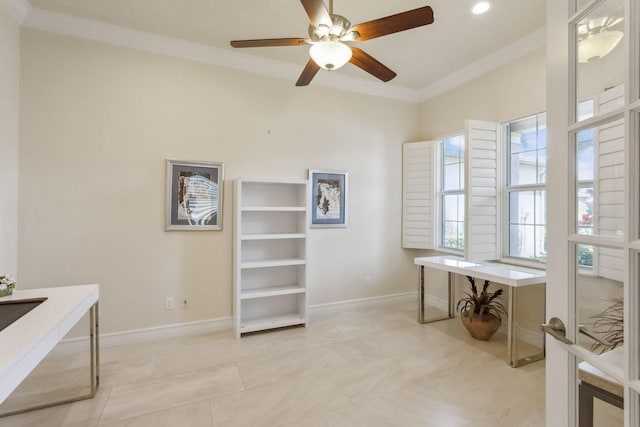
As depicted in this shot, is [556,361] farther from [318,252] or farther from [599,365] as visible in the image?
[318,252]

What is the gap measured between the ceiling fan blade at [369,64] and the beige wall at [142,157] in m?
1.39

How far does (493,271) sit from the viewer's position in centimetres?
278

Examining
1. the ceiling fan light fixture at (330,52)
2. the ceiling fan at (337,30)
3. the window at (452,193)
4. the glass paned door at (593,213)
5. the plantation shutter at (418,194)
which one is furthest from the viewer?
the plantation shutter at (418,194)

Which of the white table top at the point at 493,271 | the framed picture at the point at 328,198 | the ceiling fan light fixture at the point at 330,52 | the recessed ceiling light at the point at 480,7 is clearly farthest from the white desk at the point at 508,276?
the recessed ceiling light at the point at 480,7

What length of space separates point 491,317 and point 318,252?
6.48 feet

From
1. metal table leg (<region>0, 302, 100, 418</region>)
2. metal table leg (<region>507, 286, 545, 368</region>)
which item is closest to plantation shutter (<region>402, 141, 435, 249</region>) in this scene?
metal table leg (<region>507, 286, 545, 368</region>)

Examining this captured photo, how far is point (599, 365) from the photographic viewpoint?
82cm

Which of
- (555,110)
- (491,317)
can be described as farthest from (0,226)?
(491,317)

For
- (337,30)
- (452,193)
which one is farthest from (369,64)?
(452,193)

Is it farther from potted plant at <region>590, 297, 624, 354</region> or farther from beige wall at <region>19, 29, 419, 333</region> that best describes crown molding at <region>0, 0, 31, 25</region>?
potted plant at <region>590, 297, 624, 354</region>

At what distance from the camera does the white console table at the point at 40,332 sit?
3.77 feet

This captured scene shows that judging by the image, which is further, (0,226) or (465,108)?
(465,108)

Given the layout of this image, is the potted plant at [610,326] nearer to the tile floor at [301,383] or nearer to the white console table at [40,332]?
the tile floor at [301,383]

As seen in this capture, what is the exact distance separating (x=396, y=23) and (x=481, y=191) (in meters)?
2.12
